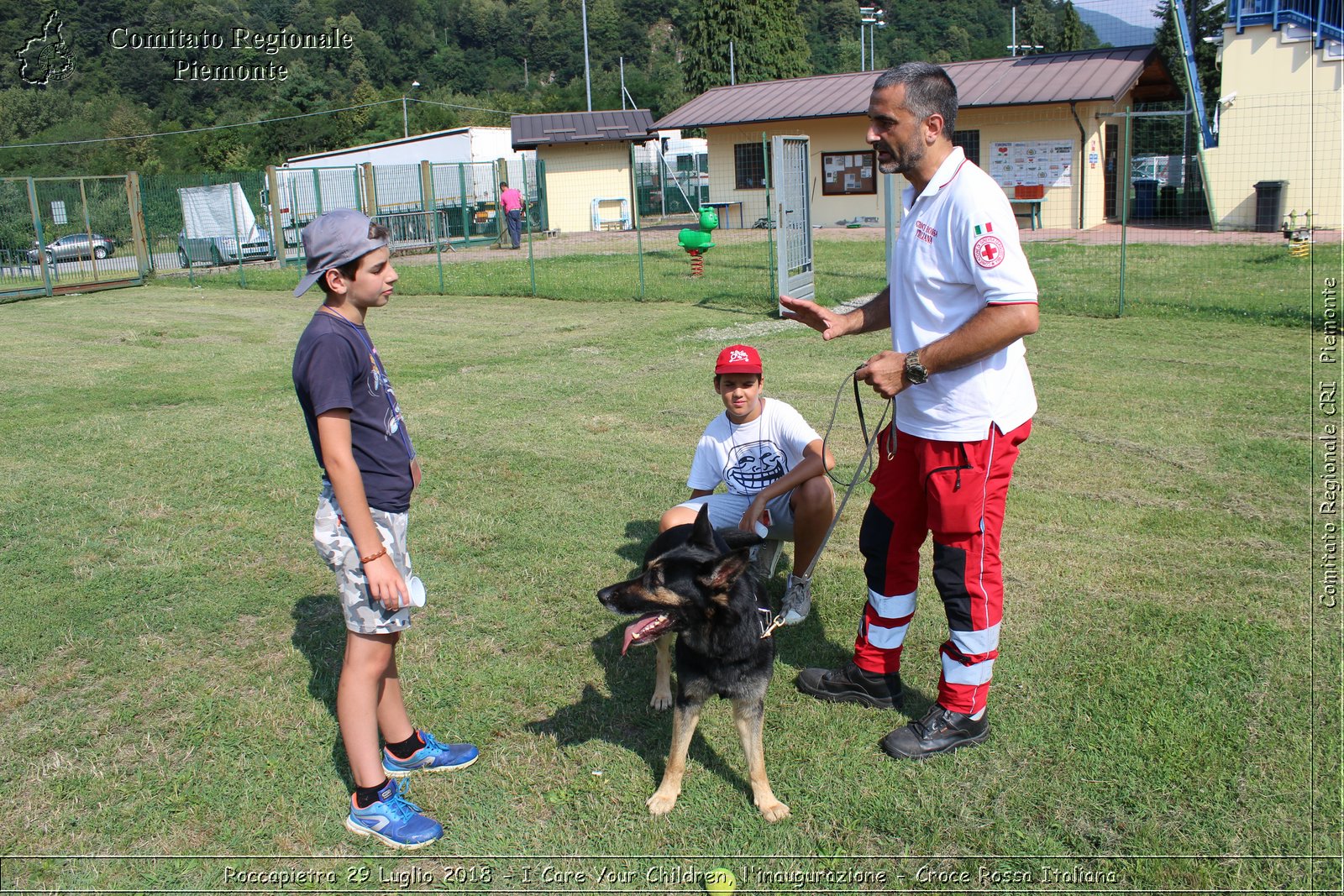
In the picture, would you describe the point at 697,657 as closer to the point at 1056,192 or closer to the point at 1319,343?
the point at 1319,343

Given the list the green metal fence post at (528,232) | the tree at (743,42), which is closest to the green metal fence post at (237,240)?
the green metal fence post at (528,232)

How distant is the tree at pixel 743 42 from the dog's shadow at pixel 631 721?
54208 millimetres

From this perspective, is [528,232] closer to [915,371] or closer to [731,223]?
[731,223]

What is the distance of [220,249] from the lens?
23.5 meters

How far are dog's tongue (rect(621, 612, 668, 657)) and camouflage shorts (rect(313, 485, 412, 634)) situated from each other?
68cm

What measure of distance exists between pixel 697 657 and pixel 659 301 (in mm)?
12158

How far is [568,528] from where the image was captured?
5.57 m

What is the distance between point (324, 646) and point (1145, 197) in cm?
2506

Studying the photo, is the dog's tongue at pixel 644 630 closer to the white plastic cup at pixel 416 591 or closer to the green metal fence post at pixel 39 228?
the white plastic cup at pixel 416 591

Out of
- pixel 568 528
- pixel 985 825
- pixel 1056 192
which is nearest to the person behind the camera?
pixel 985 825

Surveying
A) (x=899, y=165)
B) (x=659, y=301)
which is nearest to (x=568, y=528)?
(x=899, y=165)

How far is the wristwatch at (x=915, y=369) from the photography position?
308cm

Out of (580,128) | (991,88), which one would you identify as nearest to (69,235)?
(580,128)

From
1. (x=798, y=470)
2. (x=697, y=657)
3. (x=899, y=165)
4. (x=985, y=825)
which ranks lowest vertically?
(x=985, y=825)
